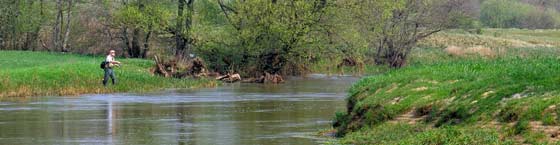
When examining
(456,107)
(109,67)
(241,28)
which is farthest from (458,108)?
(241,28)

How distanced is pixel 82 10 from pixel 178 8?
1397cm

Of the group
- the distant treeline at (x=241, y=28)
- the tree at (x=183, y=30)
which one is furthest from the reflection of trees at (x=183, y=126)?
the tree at (x=183, y=30)

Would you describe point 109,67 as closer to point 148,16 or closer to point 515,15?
point 148,16

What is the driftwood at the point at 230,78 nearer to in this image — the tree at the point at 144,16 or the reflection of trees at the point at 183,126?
the tree at the point at 144,16

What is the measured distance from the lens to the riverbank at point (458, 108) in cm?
1472

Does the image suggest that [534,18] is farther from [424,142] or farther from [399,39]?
[424,142]

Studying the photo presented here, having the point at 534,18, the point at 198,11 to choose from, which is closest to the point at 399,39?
the point at 198,11

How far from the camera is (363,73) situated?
57625 millimetres

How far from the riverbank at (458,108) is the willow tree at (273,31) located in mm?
25765

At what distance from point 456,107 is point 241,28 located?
34.1 metres

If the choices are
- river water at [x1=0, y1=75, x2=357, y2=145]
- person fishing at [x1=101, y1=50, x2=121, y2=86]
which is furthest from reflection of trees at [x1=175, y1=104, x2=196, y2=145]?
person fishing at [x1=101, y1=50, x2=121, y2=86]

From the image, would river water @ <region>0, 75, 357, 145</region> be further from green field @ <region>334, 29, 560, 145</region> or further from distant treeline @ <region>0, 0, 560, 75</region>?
distant treeline @ <region>0, 0, 560, 75</region>

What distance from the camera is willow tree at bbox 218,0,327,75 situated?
4994 centimetres

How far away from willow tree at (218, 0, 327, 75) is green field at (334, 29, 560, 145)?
2386cm
